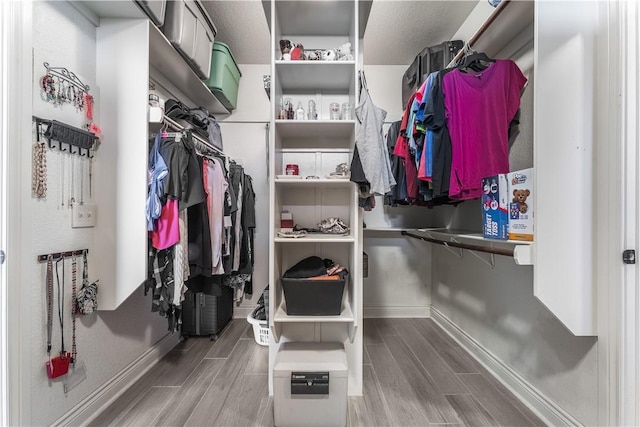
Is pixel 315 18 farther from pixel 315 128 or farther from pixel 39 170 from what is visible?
pixel 39 170

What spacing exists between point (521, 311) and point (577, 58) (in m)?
1.27

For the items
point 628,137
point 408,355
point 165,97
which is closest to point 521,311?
point 408,355

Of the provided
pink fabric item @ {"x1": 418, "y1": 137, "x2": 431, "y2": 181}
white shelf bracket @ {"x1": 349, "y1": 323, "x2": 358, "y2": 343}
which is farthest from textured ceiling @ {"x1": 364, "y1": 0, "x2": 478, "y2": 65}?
white shelf bracket @ {"x1": 349, "y1": 323, "x2": 358, "y2": 343}

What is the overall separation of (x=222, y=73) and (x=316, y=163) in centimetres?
119

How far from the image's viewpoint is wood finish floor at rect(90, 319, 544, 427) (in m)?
1.30

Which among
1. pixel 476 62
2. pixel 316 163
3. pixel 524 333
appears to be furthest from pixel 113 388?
pixel 476 62

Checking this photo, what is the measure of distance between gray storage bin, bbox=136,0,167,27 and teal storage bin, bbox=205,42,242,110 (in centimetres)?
73

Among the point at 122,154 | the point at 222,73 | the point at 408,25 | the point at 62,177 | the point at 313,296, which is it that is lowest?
the point at 313,296

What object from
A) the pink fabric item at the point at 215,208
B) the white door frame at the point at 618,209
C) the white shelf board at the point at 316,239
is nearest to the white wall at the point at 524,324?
the white door frame at the point at 618,209

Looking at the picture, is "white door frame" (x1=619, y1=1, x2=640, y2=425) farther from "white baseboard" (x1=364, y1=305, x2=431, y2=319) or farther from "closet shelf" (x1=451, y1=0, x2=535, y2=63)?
"white baseboard" (x1=364, y1=305, x2=431, y2=319)

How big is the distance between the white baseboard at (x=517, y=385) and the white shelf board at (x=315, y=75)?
1974 mm

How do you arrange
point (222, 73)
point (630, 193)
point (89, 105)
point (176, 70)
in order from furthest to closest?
1. point (222, 73)
2. point (176, 70)
3. point (89, 105)
4. point (630, 193)

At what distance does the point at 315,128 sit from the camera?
1.53m

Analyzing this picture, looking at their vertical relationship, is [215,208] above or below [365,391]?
above
